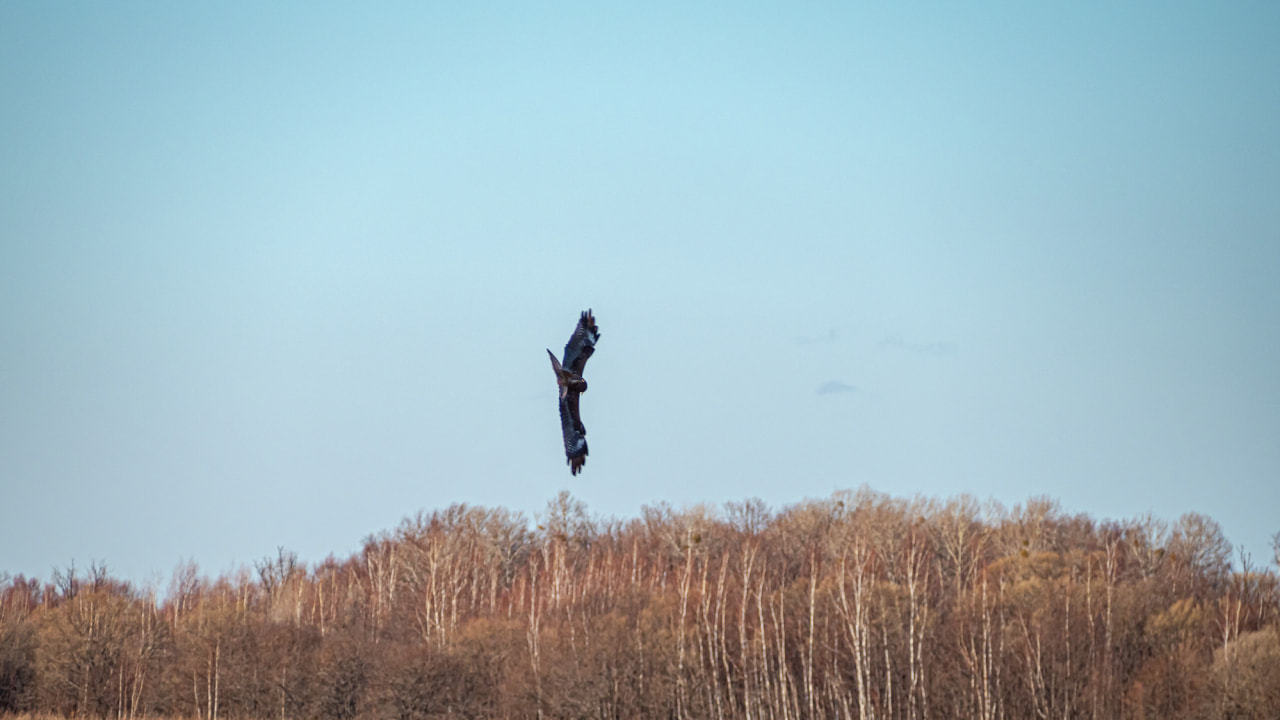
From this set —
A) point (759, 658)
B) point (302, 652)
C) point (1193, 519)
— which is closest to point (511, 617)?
point (302, 652)

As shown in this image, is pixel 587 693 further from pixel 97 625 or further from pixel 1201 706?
pixel 97 625

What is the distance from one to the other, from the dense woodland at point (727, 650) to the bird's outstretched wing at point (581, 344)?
15.7 m

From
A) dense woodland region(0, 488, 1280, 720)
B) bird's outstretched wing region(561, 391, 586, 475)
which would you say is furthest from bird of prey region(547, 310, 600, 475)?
dense woodland region(0, 488, 1280, 720)

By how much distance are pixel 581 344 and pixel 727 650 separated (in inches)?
990

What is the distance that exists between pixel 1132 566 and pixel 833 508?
15001 millimetres

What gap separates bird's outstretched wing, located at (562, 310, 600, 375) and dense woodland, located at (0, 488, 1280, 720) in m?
15.7

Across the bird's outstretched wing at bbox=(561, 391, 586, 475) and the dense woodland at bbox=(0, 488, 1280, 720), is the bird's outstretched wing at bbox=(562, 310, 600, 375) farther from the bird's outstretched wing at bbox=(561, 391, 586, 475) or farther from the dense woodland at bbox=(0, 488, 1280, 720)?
the dense woodland at bbox=(0, 488, 1280, 720)

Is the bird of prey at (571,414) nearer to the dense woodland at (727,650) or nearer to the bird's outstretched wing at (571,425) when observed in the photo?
the bird's outstretched wing at (571,425)

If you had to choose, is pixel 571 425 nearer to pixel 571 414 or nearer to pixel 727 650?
pixel 571 414

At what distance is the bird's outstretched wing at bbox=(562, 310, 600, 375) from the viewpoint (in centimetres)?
1719

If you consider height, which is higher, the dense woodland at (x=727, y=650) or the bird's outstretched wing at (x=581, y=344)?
the bird's outstretched wing at (x=581, y=344)

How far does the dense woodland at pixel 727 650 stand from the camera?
33844 millimetres

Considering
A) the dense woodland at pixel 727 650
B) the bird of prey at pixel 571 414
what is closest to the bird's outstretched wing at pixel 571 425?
the bird of prey at pixel 571 414

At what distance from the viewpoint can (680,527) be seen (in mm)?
67875
